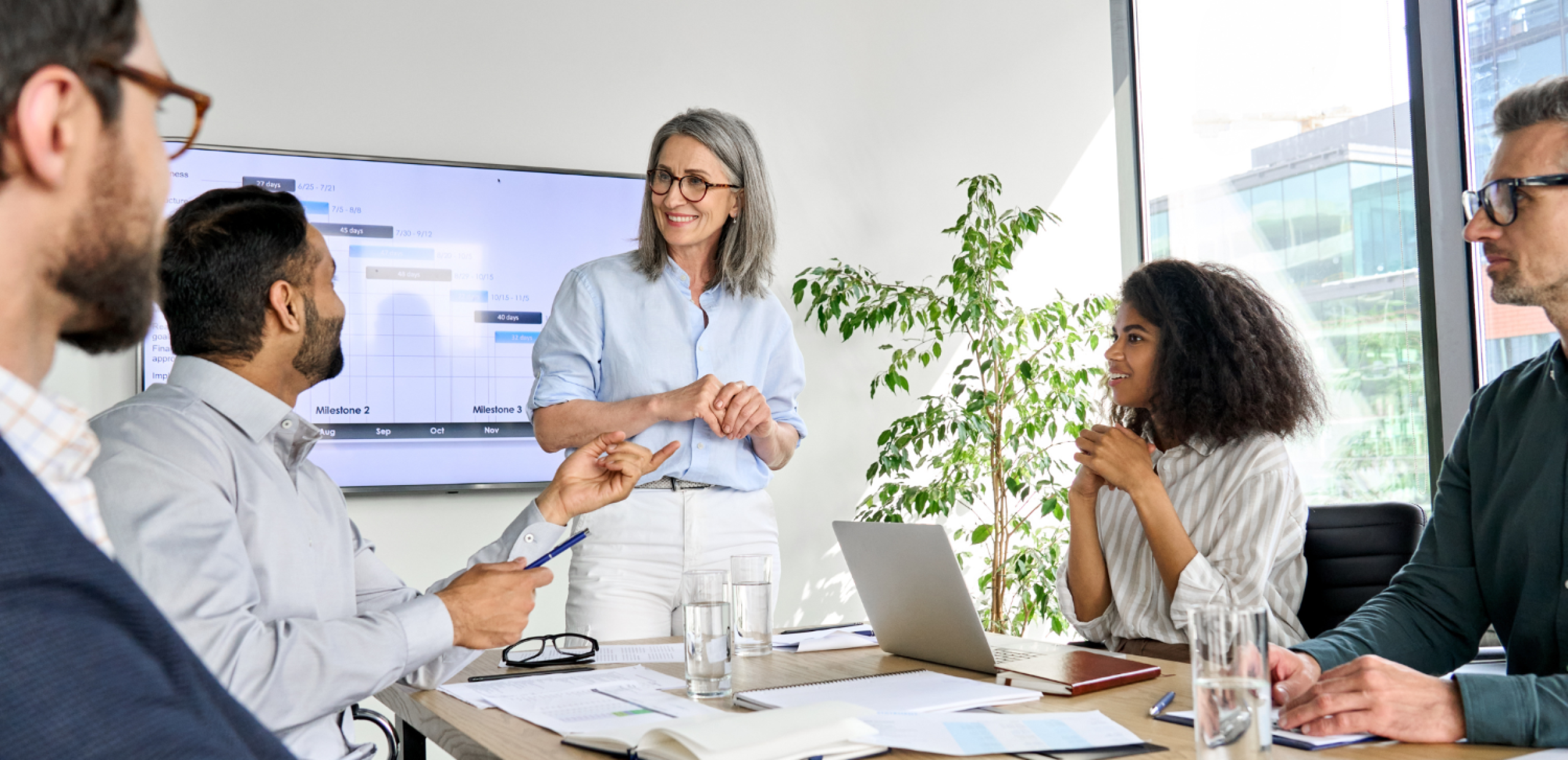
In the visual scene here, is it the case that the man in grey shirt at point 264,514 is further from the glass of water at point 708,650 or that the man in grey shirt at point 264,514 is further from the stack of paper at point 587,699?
the glass of water at point 708,650

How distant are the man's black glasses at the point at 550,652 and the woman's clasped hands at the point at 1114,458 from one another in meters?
0.94

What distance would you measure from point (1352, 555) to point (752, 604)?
1111mm

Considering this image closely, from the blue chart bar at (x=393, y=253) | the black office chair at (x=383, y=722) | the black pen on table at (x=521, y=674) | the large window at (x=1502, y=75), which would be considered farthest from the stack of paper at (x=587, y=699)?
the large window at (x=1502, y=75)

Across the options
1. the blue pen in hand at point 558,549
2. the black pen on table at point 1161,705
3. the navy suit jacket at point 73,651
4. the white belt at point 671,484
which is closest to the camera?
the navy suit jacket at point 73,651

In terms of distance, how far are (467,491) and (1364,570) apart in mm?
2445

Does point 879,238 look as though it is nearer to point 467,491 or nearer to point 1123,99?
point 1123,99

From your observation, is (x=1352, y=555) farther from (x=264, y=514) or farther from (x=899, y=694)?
(x=264, y=514)

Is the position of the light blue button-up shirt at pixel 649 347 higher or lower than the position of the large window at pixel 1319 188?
lower

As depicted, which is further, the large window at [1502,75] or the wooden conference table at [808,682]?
the large window at [1502,75]

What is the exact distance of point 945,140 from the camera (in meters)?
4.30

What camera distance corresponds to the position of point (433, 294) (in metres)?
3.47

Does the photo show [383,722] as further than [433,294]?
No

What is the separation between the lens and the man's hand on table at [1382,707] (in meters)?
1.20

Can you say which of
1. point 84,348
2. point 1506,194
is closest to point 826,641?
point 1506,194
